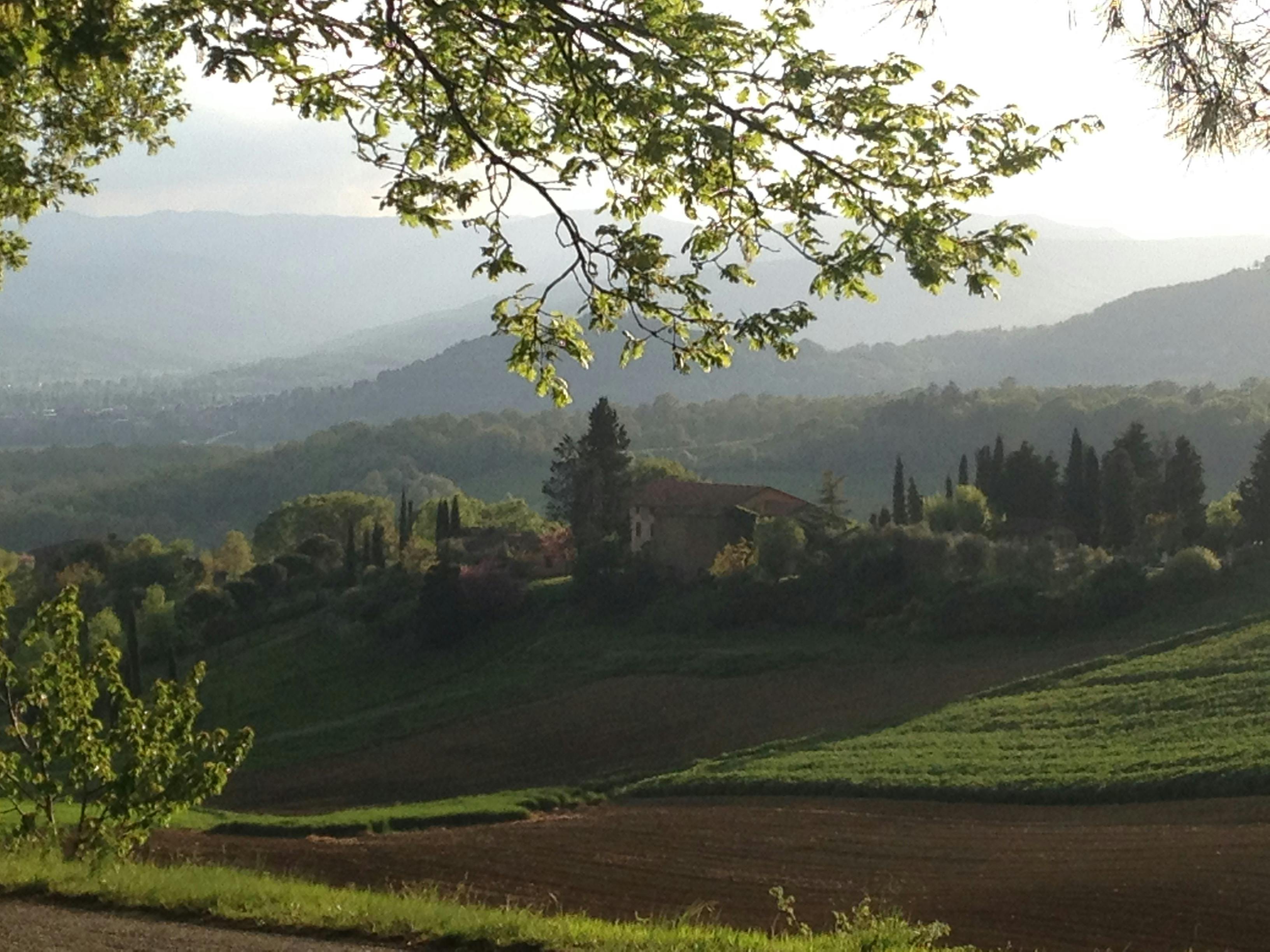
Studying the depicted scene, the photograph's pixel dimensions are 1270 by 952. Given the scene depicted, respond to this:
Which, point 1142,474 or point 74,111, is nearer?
point 74,111

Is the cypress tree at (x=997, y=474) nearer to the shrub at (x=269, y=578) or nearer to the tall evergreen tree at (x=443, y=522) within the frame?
the tall evergreen tree at (x=443, y=522)

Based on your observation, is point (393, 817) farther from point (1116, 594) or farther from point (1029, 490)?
point (1029, 490)

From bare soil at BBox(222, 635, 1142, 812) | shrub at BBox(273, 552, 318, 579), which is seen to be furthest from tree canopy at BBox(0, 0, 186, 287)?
shrub at BBox(273, 552, 318, 579)

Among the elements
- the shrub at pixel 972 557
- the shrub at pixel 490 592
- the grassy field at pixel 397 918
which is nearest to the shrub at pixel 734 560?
the shrub at pixel 972 557

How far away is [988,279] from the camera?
28.4 feet

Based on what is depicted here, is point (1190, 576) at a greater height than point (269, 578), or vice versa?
point (269, 578)

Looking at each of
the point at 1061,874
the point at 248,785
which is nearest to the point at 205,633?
the point at 248,785

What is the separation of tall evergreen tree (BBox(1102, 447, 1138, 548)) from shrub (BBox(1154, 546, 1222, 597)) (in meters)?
13.5

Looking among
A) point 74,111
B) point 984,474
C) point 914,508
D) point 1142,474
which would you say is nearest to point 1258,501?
point 1142,474

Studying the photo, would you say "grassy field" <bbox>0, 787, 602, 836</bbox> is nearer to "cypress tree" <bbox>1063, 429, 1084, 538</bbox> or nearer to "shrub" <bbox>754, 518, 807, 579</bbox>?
"shrub" <bbox>754, 518, 807, 579</bbox>

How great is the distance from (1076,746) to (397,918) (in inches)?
1208

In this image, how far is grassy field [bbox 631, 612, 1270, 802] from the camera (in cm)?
3100

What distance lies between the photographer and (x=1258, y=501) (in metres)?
65.5

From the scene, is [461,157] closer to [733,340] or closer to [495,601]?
[733,340]
